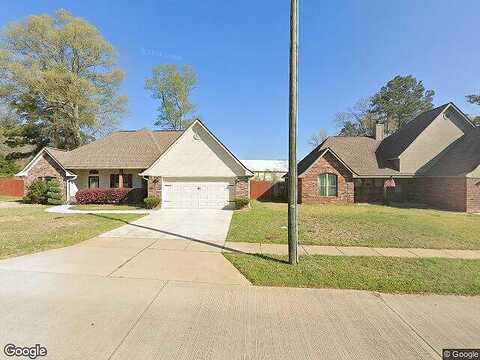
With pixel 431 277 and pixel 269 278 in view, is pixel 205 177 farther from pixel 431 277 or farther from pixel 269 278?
pixel 431 277

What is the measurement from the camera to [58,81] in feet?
88.7

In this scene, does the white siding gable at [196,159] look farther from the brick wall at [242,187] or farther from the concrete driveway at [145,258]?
the concrete driveway at [145,258]

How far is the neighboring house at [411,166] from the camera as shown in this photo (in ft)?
60.2

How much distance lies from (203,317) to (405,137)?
2552 centimetres

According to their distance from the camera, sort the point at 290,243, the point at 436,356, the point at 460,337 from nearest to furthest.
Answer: the point at 436,356, the point at 460,337, the point at 290,243

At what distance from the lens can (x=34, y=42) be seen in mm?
27547

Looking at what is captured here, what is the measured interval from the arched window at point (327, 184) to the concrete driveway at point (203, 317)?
15.6 meters

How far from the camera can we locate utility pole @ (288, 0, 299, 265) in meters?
5.87

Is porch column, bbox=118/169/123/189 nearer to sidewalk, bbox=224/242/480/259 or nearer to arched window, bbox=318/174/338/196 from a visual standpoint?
sidewalk, bbox=224/242/480/259

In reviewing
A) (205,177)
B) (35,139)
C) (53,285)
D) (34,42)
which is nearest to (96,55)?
(34,42)

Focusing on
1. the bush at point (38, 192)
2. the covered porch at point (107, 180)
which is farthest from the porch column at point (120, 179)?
the bush at point (38, 192)

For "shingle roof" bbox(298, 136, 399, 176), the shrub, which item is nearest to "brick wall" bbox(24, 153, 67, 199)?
the shrub

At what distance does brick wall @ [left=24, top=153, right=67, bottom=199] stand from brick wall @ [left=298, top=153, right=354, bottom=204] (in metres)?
19.0

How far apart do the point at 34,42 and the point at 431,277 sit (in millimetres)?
38948
